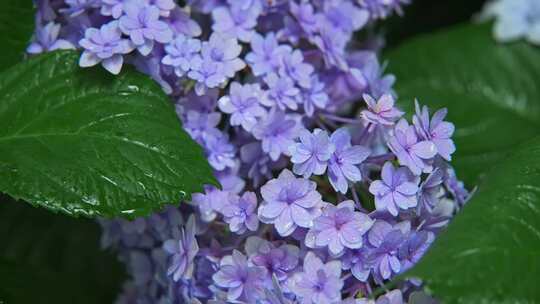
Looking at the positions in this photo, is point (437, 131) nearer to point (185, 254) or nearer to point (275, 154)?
point (275, 154)

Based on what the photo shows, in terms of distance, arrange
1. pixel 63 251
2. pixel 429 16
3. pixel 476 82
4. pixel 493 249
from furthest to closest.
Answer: pixel 429 16 → pixel 476 82 → pixel 63 251 → pixel 493 249

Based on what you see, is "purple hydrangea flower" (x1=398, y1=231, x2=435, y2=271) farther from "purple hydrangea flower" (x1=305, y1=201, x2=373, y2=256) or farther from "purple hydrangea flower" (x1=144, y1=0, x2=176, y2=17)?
"purple hydrangea flower" (x1=144, y1=0, x2=176, y2=17)

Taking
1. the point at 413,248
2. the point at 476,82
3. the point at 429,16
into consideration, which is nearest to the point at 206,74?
the point at 413,248

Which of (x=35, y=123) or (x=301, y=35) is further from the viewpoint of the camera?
(x=301, y=35)

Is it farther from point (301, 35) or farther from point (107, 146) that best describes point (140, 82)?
point (301, 35)

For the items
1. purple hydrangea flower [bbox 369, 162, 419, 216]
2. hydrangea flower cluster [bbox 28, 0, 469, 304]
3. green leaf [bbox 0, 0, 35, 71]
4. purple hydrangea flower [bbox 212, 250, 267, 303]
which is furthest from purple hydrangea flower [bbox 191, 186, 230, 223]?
green leaf [bbox 0, 0, 35, 71]

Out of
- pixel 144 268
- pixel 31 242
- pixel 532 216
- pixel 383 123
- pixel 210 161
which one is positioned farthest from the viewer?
pixel 31 242

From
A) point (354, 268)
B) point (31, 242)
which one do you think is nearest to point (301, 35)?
point (354, 268)
